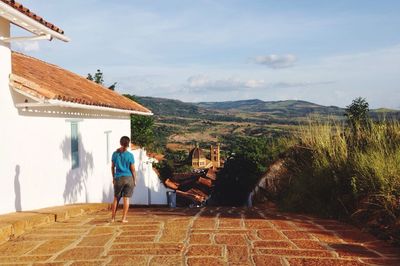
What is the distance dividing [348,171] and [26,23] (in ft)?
18.9

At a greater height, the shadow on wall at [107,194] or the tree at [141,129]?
the tree at [141,129]

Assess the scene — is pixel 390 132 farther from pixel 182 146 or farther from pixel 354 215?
pixel 182 146

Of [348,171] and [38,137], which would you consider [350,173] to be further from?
[38,137]

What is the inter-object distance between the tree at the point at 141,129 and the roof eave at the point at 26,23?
802 inches

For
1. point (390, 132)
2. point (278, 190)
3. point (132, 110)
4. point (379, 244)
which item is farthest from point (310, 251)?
point (132, 110)

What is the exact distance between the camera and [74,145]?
9859 millimetres

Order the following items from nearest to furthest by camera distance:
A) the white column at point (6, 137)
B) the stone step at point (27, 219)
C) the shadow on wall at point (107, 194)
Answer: the stone step at point (27, 219) → the white column at point (6, 137) → the shadow on wall at point (107, 194)

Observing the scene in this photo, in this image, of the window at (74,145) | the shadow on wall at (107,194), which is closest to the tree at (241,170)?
the shadow on wall at (107,194)

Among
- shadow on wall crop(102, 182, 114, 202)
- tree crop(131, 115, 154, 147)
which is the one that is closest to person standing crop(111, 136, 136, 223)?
shadow on wall crop(102, 182, 114, 202)

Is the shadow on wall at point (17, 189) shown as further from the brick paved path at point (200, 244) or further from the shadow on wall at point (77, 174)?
the shadow on wall at point (77, 174)

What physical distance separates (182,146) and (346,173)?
9539 cm

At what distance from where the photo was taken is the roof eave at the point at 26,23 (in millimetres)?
6244

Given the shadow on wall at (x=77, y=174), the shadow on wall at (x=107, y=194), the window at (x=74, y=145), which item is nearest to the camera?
the shadow on wall at (x=77, y=174)

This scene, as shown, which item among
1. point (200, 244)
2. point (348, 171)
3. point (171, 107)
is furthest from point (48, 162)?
point (171, 107)
